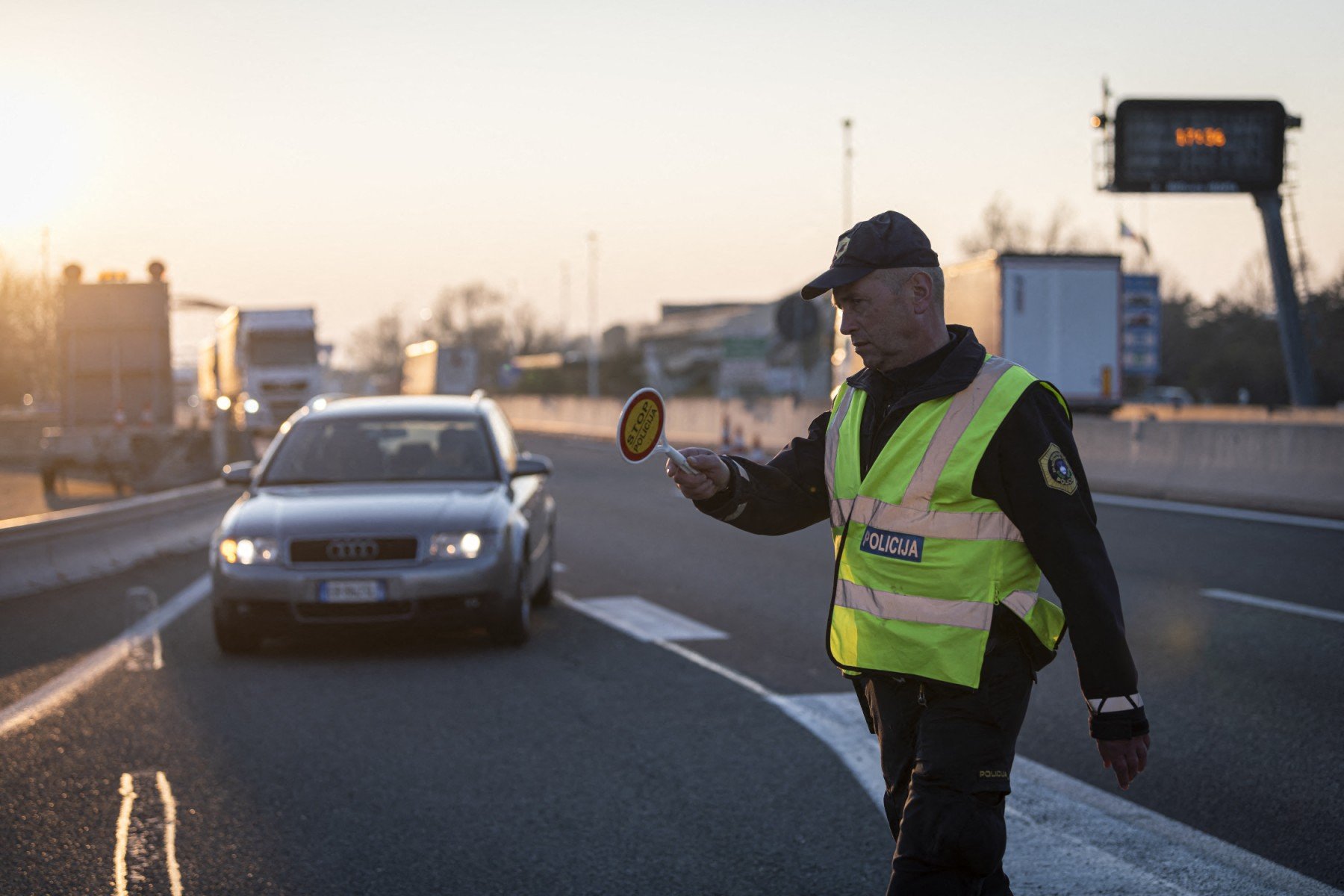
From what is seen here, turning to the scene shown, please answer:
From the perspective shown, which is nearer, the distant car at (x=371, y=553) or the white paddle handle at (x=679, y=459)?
the white paddle handle at (x=679, y=459)

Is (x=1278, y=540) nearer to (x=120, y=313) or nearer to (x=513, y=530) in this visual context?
(x=513, y=530)

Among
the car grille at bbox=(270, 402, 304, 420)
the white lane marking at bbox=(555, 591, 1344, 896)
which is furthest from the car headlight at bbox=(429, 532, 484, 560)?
the car grille at bbox=(270, 402, 304, 420)

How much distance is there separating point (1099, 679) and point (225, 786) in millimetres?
3974

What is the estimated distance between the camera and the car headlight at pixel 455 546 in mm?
9141

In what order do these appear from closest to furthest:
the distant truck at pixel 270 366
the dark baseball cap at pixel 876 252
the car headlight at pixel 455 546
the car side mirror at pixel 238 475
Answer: the dark baseball cap at pixel 876 252 < the car headlight at pixel 455 546 < the car side mirror at pixel 238 475 < the distant truck at pixel 270 366

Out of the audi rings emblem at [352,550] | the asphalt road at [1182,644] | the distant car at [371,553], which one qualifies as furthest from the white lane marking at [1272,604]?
the audi rings emblem at [352,550]

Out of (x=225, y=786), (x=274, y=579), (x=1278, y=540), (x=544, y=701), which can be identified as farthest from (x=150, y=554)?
(x=1278, y=540)

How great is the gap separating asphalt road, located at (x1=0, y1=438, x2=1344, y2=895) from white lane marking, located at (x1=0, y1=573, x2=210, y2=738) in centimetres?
12

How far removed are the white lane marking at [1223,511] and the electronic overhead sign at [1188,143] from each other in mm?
16709

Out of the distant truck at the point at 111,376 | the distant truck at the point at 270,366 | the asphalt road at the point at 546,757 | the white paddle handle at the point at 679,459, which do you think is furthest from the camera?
the distant truck at the point at 270,366

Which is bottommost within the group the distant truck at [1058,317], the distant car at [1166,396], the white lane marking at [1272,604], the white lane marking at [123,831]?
the white lane marking at [123,831]

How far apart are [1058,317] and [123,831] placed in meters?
23.7

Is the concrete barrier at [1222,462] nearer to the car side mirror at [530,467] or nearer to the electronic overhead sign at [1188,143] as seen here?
the car side mirror at [530,467]

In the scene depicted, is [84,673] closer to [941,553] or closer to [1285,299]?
[941,553]
